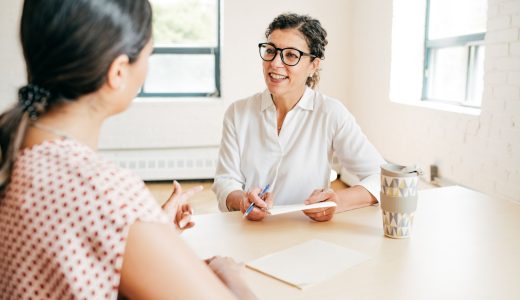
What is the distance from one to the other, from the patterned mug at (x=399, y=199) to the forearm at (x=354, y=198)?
0.23 metres

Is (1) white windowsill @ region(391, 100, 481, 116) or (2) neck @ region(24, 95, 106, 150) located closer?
(2) neck @ region(24, 95, 106, 150)

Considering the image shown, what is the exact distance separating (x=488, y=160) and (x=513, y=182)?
240mm

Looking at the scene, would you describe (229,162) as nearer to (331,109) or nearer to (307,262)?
(331,109)

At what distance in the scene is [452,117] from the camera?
3.14 meters

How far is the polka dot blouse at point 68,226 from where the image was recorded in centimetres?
64

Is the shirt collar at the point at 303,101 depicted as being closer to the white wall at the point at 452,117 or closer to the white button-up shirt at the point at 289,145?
the white button-up shirt at the point at 289,145

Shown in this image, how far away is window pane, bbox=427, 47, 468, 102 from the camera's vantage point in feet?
11.0

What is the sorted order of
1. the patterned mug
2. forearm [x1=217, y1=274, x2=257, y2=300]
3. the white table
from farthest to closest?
the patterned mug, the white table, forearm [x1=217, y1=274, x2=257, y2=300]

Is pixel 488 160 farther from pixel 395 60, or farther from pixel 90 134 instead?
pixel 90 134

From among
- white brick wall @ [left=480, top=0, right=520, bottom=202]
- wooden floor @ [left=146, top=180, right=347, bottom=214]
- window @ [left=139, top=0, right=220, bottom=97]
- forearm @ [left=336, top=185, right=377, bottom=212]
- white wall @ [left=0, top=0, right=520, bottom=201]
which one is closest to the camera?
forearm @ [left=336, top=185, right=377, bottom=212]

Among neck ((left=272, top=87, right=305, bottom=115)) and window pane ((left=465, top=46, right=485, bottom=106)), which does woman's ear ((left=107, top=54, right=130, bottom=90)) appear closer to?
neck ((left=272, top=87, right=305, bottom=115))

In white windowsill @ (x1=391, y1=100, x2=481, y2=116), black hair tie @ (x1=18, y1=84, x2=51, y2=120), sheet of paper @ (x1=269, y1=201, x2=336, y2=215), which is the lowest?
sheet of paper @ (x1=269, y1=201, x2=336, y2=215)

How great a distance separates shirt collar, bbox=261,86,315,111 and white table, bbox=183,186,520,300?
1.66ft

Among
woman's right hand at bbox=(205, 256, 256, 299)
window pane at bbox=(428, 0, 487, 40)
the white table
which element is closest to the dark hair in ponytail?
woman's right hand at bbox=(205, 256, 256, 299)
